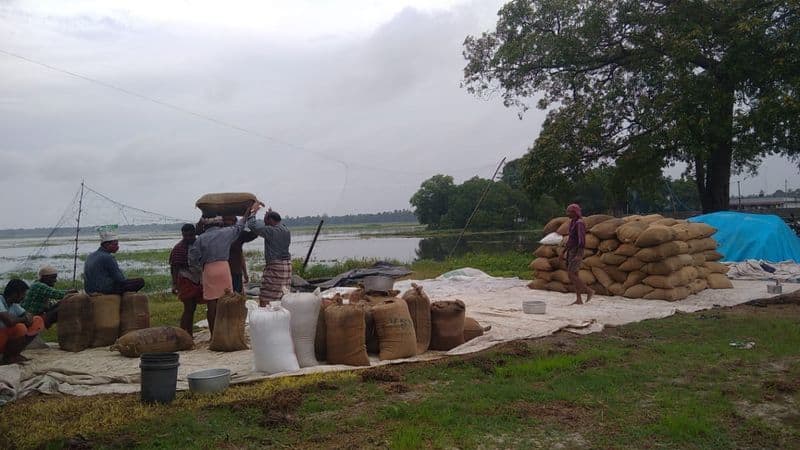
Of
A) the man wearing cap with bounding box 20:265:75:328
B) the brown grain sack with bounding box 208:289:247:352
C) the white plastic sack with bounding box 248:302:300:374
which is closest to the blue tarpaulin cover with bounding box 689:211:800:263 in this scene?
the brown grain sack with bounding box 208:289:247:352

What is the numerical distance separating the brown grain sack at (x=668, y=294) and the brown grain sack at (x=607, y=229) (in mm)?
1168

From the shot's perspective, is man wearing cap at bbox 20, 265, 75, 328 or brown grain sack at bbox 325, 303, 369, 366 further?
man wearing cap at bbox 20, 265, 75, 328

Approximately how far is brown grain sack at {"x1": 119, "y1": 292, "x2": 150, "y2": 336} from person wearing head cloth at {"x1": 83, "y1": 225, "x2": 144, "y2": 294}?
0.17m

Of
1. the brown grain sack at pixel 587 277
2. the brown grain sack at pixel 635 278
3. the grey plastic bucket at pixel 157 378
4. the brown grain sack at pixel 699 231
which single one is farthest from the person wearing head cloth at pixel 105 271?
the brown grain sack at pixel 699 231

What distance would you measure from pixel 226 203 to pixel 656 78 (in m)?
12.5

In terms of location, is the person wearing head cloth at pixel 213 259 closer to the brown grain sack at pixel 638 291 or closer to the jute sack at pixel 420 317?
the jute sack at pixel 420 317

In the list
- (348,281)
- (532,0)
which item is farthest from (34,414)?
(532,0)

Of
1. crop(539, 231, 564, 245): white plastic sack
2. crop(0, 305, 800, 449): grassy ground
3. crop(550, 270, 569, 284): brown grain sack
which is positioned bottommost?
crop(0, 305, 800, 449): grassy ground

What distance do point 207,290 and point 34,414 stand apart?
2417 millimetres

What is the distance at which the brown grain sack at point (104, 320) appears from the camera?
659cm

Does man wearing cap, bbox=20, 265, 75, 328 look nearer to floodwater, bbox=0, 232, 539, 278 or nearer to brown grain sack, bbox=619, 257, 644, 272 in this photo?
floodwater, bbox=0, 232, 539, 278

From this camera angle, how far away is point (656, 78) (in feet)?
50.8

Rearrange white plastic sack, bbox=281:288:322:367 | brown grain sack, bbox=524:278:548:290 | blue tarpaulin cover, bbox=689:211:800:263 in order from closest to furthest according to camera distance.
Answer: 1. white plastic sack, bbox=281:288:322:367
2. brown grain sack, bbox=524:278:548:290
3. blue tarpaulin cover, bbox=689:211:800:263

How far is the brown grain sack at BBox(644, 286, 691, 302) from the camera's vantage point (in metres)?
9.24
